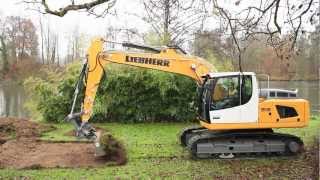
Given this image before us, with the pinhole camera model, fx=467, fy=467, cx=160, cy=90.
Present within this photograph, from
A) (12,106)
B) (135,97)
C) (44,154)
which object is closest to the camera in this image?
(44,154)

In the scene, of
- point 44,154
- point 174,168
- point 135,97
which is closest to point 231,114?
point 174,168

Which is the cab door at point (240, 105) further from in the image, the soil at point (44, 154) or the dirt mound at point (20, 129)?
the dirt mound at point (20, 129)

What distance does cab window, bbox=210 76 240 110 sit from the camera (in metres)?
9.88

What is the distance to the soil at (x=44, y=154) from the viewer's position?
9322 millimetres

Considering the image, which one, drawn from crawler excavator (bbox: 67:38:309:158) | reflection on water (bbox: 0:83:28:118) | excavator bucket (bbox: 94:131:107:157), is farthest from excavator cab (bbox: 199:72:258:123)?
reflection on water (bbox: 0:83:28:118)

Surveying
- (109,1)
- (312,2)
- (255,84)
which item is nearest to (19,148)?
(109,1)

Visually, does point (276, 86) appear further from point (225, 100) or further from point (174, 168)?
point (174, 168)

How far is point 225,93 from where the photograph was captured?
9969 millimetres

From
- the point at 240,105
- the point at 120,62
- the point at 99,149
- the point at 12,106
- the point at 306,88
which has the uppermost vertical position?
the point at 120,62

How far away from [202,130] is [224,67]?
262 inches

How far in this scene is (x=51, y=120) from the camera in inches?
654

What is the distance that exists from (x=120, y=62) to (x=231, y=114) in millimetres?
2678

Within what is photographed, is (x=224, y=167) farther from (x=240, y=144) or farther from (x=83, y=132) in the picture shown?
(x=83, y=132)

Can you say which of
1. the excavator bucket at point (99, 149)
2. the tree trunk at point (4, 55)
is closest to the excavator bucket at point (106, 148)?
the excavator bucket at point (99, 149)
